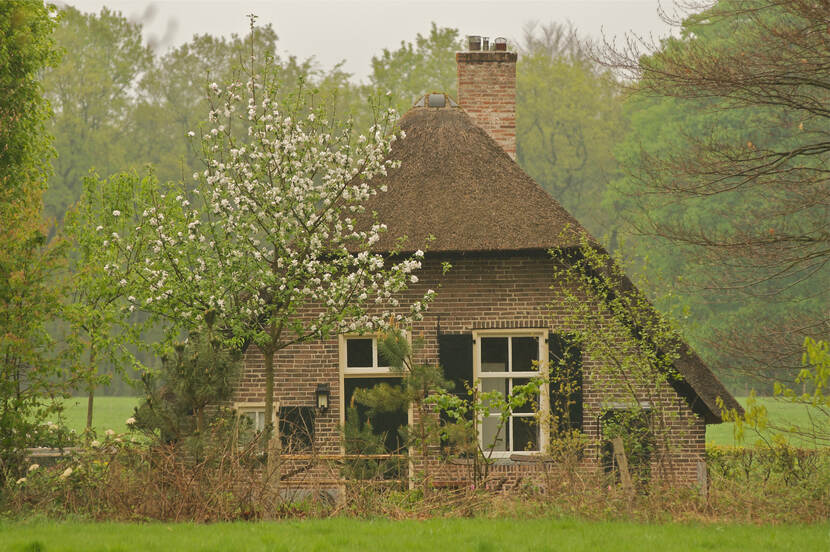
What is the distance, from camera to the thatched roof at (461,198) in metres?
13.9

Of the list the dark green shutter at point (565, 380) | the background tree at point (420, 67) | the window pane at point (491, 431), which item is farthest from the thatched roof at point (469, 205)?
the background tree at point (420, 67)

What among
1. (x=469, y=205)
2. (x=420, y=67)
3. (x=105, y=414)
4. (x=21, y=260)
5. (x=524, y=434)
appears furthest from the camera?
(x=420, y=67)

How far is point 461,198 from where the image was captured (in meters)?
14.7

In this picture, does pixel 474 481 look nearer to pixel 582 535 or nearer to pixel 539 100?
pixel 582 535

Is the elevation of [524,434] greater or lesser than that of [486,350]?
lesser

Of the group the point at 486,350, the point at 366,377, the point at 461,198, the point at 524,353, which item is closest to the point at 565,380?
the point at 524,353

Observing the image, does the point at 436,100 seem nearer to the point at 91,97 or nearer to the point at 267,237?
the point at 267,237

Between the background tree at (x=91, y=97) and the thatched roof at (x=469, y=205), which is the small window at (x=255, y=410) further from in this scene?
the background tree at (x=91, y=97)

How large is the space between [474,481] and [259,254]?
12.4 ft

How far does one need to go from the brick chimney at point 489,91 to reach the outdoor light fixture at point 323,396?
531 cm

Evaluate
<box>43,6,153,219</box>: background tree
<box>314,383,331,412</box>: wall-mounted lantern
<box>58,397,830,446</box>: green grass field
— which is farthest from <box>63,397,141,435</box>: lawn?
<box>314,383,331,412</box>: wall-mounted lantern

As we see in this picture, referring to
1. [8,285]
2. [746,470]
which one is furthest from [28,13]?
[746,470]

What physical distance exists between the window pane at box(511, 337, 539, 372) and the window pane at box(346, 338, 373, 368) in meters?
2.03

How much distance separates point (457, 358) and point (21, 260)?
586 centimetres
